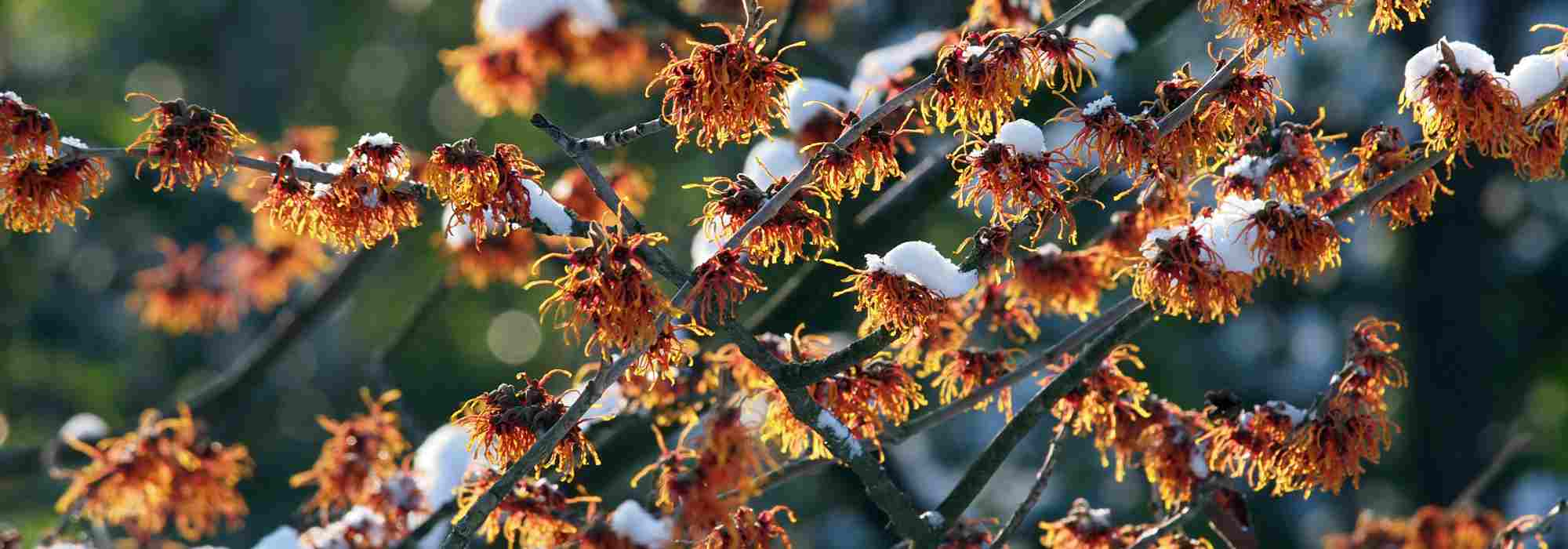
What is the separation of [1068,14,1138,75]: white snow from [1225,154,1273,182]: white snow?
1050mm

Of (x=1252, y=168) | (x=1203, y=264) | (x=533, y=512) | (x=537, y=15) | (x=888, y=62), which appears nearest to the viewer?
(x=1203, y=264)

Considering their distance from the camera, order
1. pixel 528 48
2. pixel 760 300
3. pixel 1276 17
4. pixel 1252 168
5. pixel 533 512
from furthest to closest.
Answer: pixel 760 300 < pixel 528 48 < pixel 533 512 < pixel 1252 168 < pixel 1276 17

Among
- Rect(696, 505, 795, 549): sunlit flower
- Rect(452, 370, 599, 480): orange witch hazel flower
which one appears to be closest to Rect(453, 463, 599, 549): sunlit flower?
Rect(696, 505, 795, 549): sunlit flower

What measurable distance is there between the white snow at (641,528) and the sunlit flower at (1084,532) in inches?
35.8

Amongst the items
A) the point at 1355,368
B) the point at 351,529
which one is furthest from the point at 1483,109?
the point at 351,529

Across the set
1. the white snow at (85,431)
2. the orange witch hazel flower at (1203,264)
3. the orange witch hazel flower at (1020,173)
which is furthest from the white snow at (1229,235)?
the white snow at (85,431)

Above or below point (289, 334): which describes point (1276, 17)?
below

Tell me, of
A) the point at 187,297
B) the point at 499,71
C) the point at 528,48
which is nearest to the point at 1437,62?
the point at 528,48

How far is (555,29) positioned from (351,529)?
8.00 feet

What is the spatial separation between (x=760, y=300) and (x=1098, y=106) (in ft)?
26.6

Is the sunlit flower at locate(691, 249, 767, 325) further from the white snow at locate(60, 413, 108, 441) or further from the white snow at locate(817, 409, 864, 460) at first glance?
the white snow at locate(60, 413, 108, 441)

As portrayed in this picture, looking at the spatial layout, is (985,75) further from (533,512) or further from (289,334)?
(289,334)

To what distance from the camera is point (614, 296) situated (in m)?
2.79

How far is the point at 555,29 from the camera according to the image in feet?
20.3
